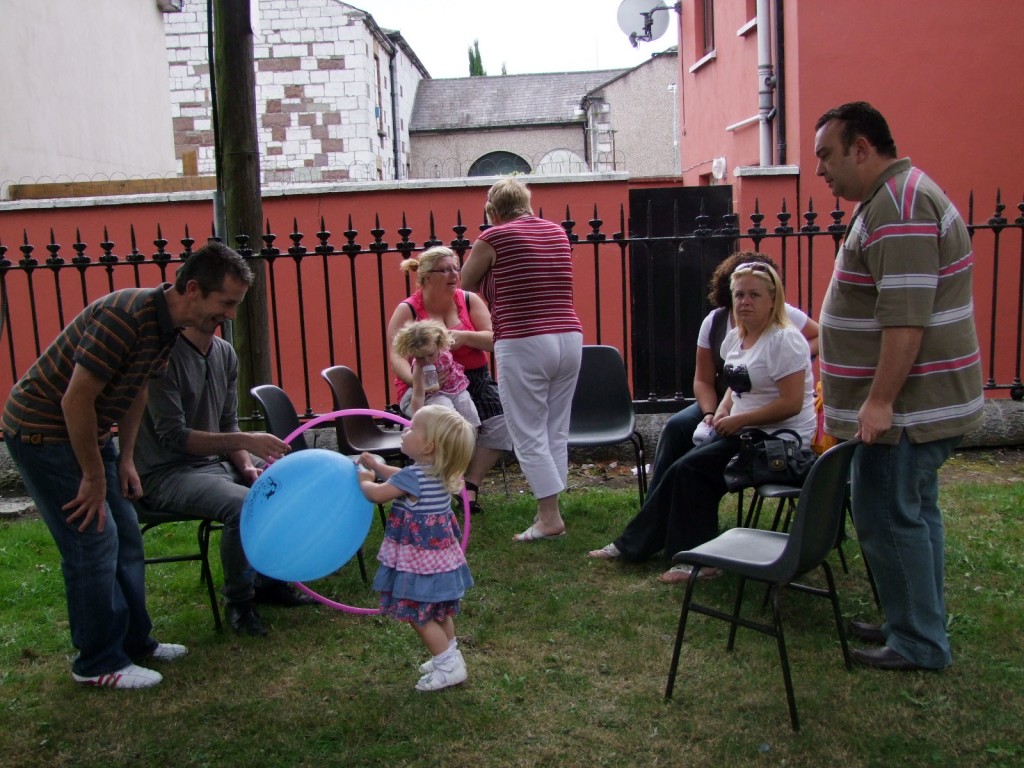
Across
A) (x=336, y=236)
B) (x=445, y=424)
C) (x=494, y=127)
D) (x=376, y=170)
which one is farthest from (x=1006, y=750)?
(x=494, y=127)

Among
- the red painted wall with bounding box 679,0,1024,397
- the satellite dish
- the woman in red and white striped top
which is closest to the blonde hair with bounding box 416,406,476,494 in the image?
the woman in red and white striped top

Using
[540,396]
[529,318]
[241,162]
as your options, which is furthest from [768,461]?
[241,162]

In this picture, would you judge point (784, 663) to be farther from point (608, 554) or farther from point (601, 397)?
point (601, 397)

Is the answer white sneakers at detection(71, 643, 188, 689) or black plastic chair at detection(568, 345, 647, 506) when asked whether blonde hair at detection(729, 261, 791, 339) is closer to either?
black plastic chair at detection(568, 345, 647, 506)

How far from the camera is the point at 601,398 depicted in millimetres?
5895

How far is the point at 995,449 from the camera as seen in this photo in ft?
23.1

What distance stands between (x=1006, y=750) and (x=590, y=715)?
1.29 metres

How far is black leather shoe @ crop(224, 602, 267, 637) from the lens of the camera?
159 inches

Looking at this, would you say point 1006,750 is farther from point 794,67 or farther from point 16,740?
point 794,67

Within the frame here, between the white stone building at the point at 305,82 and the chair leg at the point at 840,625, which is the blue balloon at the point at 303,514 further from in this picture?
the white stone building at the point at 305,82

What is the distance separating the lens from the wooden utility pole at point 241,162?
17.5 ft

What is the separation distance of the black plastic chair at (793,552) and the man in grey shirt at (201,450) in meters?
1.76

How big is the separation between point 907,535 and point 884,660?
495mm

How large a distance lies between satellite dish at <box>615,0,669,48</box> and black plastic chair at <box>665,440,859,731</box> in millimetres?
12090
